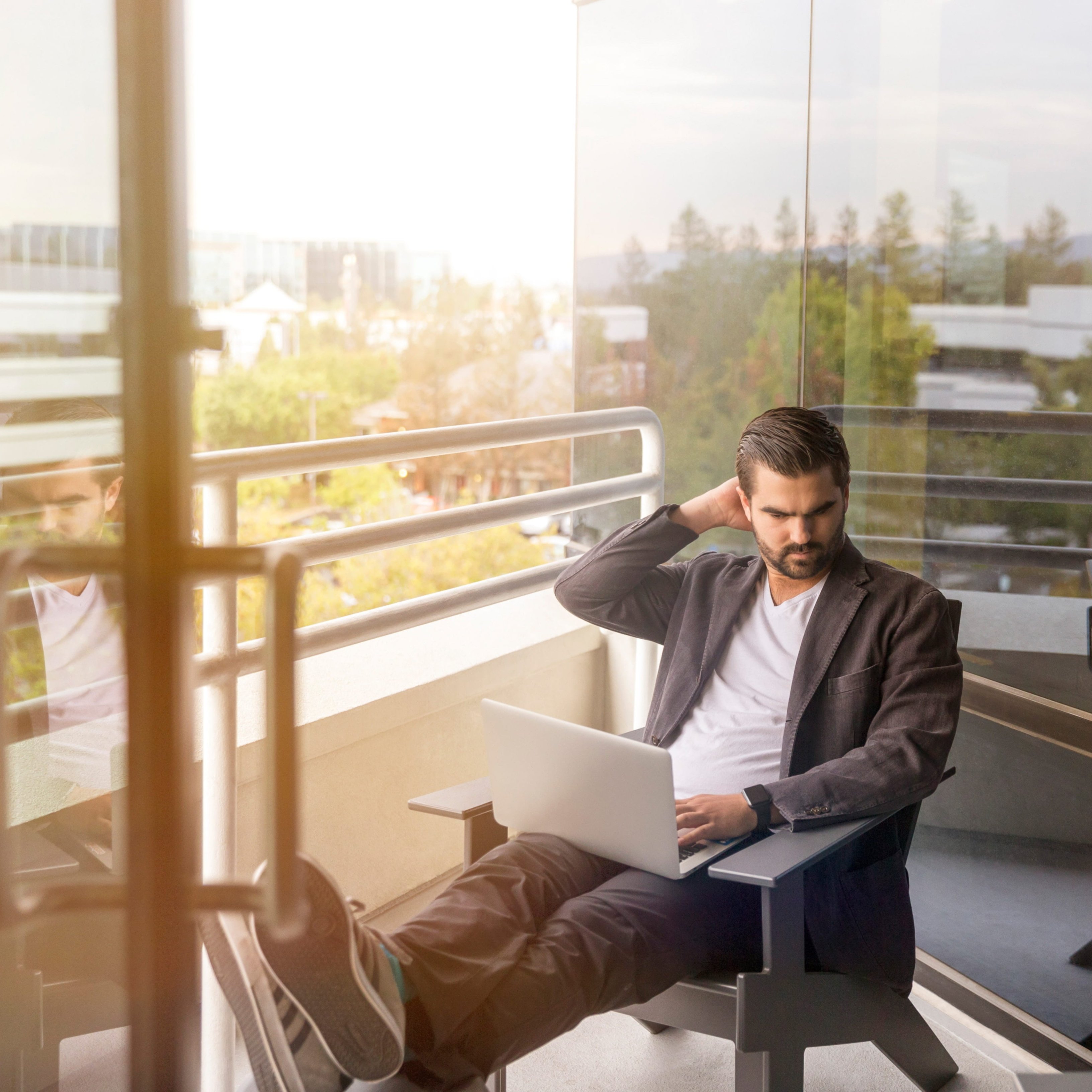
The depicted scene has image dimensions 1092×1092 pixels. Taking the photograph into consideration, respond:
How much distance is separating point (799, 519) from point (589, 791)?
0.63m

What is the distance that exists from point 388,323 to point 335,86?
3.44 metres

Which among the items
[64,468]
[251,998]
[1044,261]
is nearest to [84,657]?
[64,468]

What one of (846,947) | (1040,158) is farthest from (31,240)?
(1040,158)

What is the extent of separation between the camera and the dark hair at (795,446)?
6.56 ft

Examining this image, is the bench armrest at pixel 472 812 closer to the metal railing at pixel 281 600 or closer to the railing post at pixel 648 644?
the metal railing at pixel 281 600

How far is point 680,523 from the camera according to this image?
7.46ft

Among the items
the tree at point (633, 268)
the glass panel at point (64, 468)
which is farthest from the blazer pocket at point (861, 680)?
the tree at point (633, 268)

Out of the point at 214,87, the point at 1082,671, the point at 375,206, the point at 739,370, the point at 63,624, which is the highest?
the point at 214,87

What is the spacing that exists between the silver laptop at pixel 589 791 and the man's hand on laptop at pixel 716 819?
2 centimetres

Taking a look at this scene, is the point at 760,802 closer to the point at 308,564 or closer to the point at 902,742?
the point at 902,742

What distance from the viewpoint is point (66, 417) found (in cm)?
78

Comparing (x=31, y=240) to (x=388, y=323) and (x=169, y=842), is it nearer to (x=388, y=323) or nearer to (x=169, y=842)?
(x=169, y=842)

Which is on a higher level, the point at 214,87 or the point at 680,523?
the point at 214,87

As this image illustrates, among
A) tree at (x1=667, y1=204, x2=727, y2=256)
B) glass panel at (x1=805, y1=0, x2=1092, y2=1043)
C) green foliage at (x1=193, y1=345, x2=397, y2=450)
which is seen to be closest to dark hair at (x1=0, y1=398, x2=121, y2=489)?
glass panel at (x1=805, y1=0, x2=1092, y2=1043)
